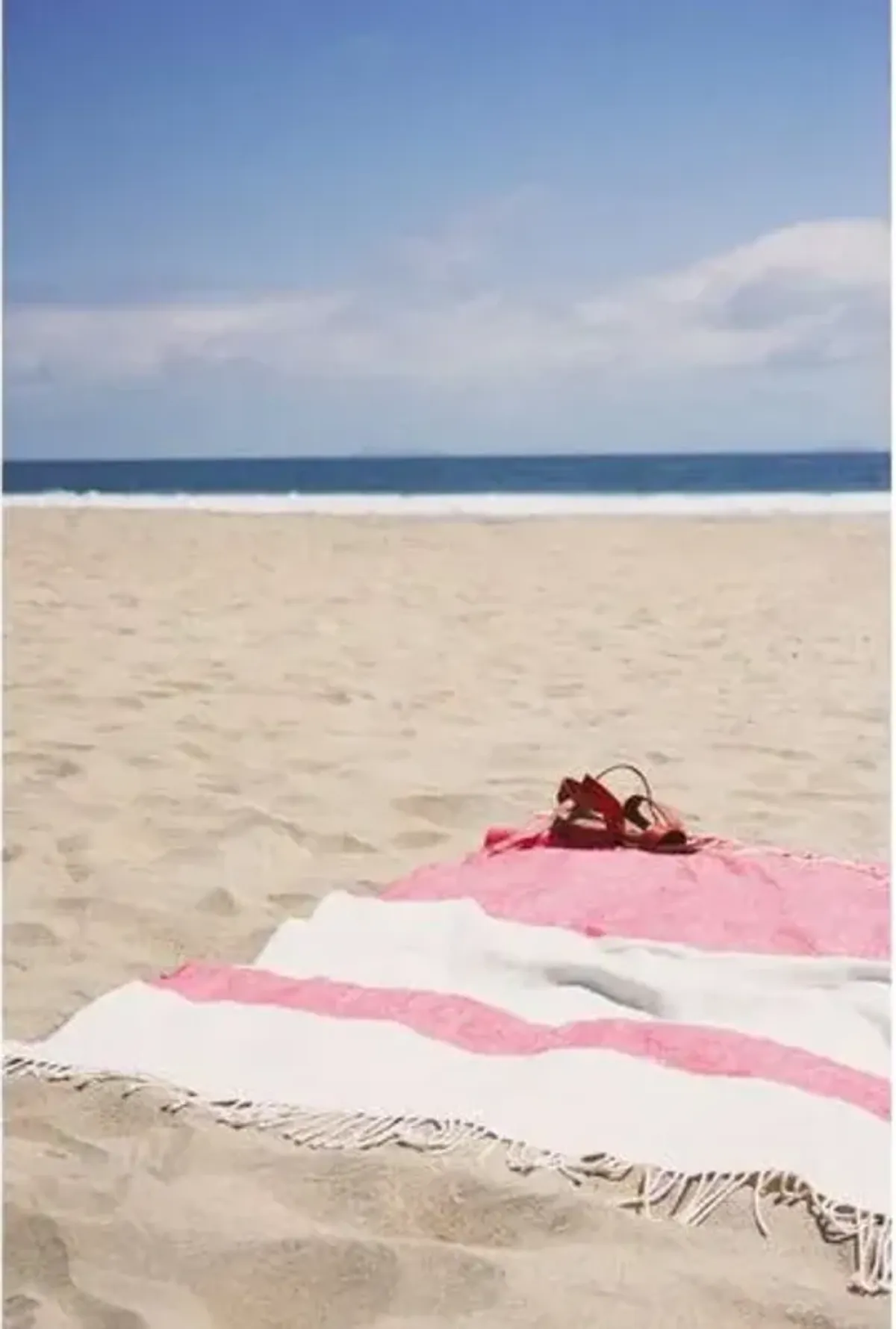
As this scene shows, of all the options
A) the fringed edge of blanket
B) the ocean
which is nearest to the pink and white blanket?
the fringed edge of blanket

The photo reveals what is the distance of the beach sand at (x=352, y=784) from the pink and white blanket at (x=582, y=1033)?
0.04 metres

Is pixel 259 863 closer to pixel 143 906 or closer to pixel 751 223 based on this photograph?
pixel 143 906

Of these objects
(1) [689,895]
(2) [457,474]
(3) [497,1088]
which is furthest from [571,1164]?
(2) [457,474]

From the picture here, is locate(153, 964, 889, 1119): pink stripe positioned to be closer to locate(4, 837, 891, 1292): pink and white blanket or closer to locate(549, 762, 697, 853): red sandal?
locate(4, 837, 891, 1292): pink and white blanket

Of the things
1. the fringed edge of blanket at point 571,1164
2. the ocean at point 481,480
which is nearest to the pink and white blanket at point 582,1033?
the fringed edge of blanket at point 571,1164

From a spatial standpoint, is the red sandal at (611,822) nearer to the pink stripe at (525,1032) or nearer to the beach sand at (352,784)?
the beach sand at (352,784)

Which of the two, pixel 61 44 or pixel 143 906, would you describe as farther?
pixel 143 906

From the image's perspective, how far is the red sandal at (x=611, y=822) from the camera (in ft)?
5.91

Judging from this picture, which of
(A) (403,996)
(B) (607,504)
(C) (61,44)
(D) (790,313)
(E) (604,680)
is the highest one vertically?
(C) (61,44)

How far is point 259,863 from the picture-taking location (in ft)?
6.02

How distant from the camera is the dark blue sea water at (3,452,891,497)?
1.55m

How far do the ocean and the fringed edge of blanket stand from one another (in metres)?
0.51

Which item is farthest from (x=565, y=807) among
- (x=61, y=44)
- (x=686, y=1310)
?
(x=61, y=44)

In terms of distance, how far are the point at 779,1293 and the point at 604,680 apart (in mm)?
1230
